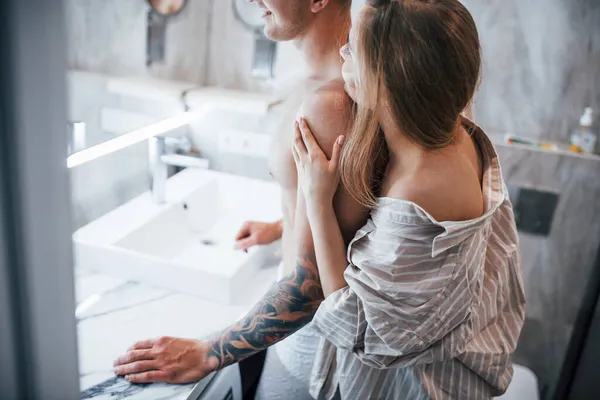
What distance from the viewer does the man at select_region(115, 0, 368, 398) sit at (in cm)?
92

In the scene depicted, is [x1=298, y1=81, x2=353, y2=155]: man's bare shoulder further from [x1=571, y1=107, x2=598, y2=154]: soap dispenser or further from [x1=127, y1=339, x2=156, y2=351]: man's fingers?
[x1=571, y1=107, x2=598, y2=154]: soap dispenser

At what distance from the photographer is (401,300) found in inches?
32.4

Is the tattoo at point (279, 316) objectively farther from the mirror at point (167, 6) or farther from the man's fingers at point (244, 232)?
the mirror at point (167, 6)

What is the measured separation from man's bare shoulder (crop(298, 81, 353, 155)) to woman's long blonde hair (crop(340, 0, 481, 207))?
0.29ft

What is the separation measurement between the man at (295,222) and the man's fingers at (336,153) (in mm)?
23

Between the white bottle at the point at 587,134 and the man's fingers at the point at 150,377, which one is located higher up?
the white bottle at the point at 587,134

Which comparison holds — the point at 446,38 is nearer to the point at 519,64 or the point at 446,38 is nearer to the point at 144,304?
the point at 144,304

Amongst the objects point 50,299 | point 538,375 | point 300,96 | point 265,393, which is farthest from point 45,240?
point 538,375

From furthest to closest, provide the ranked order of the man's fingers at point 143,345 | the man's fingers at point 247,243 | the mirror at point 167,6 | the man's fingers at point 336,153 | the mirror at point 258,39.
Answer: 1. the mirror at point 258,39
2. the mirror at point 167,6
3. the man's fingers at point 247,243
4. the man's fingers at point 143,345
5. the man's fingers at point 336,153

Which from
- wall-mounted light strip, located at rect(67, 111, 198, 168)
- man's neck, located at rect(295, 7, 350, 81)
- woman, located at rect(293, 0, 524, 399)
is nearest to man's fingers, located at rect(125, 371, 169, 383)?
woman, located at rect(293, 0, 524, 399)

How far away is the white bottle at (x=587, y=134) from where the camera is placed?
172 centimetres

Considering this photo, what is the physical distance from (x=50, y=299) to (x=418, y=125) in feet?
1.92

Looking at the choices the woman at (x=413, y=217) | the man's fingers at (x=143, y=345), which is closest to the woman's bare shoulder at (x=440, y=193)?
the woman at (x=413, y=217)

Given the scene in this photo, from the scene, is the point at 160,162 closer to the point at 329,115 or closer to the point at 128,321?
the point at 128,321
